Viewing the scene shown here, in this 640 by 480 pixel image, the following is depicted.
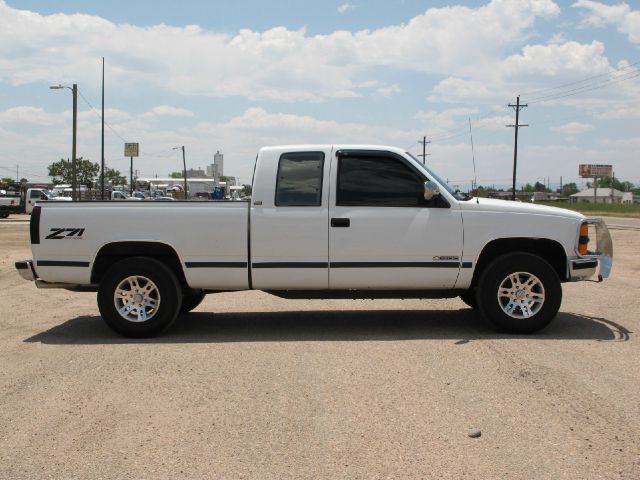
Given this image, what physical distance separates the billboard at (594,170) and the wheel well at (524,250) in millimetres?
139705

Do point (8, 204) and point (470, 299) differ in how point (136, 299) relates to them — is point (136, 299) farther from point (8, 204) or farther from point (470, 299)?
point (8, 204)

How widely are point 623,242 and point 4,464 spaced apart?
19.4m

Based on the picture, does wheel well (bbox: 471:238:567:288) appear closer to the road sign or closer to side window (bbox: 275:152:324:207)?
side window (bbox: 275:152:324:207)

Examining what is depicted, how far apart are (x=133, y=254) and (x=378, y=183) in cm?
282

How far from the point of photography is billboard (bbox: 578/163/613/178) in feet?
450

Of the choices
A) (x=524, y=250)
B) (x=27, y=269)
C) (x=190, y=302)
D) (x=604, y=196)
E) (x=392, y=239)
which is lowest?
(x=190, y=302)

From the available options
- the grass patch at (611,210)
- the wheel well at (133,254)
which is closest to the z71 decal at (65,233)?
the wheel well at (133,254)

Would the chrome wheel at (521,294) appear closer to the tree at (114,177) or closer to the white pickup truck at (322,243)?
the white pickup truck at (322,243)

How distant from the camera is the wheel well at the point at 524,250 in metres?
7.42

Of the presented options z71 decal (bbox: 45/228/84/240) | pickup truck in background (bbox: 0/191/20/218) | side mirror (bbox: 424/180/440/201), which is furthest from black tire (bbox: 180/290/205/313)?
pickup truck in background (bbox: 0/191/20/218)

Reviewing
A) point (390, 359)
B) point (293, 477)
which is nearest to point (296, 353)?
point (390, 359)

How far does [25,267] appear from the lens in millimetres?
7484

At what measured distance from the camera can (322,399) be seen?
16.7 ft

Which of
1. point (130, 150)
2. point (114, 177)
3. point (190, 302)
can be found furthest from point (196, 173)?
point (190, 302)
